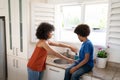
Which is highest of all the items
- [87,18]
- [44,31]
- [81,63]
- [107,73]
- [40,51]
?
[87,18]

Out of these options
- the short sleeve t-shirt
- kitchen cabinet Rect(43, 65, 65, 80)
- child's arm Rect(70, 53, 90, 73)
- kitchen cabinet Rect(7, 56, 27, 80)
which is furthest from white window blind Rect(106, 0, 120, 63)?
kitchen cabinet Rect(7, 56, 27, 80)

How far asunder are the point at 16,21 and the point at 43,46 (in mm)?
802

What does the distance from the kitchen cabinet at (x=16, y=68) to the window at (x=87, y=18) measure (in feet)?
2.73

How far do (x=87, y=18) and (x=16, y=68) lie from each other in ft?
4.87

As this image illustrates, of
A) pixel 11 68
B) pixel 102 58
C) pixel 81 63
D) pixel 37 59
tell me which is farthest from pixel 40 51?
pixel 11 68

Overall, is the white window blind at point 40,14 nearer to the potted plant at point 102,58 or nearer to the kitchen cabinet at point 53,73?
the kitchen cabinet at point 53,73

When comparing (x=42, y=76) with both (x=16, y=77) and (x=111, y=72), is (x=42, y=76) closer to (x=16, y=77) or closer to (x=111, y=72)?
(x=16, y=77)

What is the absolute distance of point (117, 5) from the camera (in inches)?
72.9

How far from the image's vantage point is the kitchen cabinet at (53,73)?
203cm

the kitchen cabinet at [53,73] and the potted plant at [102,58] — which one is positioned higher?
the potted plant at [102,58]

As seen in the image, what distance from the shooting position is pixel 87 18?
248cm

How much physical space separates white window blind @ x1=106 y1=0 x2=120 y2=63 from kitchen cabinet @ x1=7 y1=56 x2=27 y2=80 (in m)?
1.37

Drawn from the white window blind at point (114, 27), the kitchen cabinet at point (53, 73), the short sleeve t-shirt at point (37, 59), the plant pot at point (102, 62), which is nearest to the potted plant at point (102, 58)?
the plant pot at point (102, 62)

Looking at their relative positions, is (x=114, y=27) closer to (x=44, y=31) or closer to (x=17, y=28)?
(x=44, y=31)
